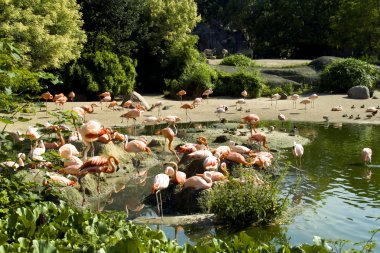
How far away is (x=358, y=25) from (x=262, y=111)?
60.3ft

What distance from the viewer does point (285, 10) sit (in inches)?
1640

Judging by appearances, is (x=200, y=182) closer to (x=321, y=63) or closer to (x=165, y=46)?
(x=165, y=46)

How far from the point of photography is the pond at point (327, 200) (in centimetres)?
715

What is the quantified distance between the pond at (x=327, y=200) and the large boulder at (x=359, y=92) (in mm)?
9037

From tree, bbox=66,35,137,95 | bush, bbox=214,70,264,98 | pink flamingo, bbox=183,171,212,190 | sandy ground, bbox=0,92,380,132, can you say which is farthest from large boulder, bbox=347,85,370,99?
pink flamingo, bbox=183,171,212,190

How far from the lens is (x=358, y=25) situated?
36062 millimetres

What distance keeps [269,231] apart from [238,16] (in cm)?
4301

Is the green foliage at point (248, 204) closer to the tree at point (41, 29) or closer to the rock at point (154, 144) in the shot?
the rock at point (154, 144)

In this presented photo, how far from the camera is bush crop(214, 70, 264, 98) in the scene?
24.6 m

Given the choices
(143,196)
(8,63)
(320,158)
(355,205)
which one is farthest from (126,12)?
(8,63)

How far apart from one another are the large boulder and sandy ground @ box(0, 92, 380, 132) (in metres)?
0.29

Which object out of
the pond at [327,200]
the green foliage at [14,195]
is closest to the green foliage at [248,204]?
the pond at [327,200]

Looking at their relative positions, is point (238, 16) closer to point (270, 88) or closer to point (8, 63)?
point (270, 88)

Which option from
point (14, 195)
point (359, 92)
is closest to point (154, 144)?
point (14, 195)
